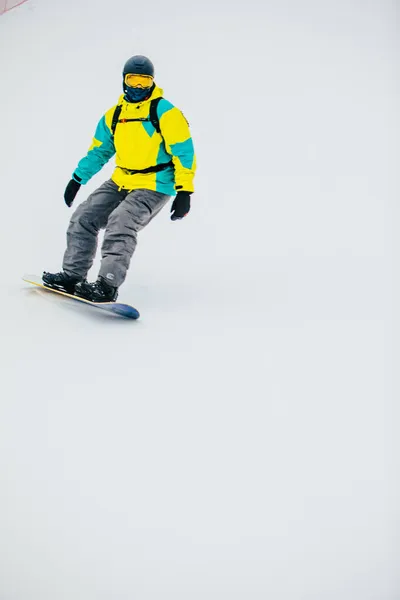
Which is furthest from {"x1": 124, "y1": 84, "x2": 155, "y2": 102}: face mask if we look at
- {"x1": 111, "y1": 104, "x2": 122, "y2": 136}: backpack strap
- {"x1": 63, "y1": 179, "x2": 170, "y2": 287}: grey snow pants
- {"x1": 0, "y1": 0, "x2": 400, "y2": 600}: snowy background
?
{"x1": 0, "y1": 0, "x2": 400, "y2": 600}: snowy background

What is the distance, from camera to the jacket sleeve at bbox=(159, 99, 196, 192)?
148 inches

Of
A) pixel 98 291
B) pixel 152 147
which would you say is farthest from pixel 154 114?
pixel 98 291

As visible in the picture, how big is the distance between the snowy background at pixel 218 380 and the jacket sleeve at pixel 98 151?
0.78 meters

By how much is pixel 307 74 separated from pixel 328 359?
655 centimetres

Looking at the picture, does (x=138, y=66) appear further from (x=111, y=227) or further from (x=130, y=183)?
(x=111, y=227)

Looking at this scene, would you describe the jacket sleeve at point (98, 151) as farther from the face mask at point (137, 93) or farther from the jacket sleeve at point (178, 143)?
the jacket sleeve at point (178, 143)

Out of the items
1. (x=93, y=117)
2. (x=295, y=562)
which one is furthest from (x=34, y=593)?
(x=93, y=117)

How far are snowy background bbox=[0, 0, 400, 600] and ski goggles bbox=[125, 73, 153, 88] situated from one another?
125 centimetres

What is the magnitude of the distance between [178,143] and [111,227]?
578 millimetres

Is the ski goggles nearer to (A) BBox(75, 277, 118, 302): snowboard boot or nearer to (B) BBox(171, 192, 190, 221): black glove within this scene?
(B) BBox(171, 192, 190, 221): black glove

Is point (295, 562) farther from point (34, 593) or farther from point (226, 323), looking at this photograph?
point (226, 323)

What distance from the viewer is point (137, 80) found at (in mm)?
3719

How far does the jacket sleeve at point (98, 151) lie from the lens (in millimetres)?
4102

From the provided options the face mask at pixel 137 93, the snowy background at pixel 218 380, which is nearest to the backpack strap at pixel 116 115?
the face mask at pixel 137 93
